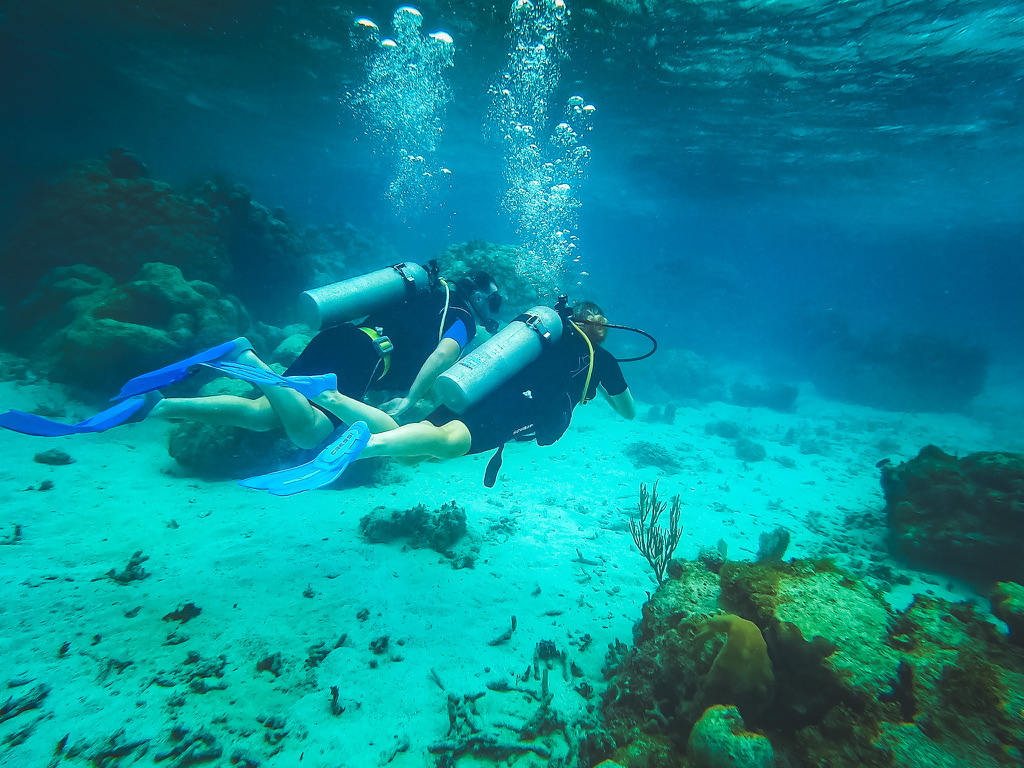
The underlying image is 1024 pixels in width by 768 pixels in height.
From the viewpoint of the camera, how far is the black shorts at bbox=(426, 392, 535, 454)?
13.5ft

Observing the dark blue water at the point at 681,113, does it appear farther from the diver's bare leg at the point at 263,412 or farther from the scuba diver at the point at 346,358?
the diver's bare leg at the point at 263,412

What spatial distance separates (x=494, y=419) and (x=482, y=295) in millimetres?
2082

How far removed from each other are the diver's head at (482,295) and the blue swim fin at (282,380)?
232 centimetres

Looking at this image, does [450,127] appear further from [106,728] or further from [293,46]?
[106,728]

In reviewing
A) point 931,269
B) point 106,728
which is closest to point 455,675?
point 106,728

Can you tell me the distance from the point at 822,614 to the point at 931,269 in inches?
3290

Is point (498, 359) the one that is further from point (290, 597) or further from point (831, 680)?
point (831, 680)

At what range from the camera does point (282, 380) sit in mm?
3432

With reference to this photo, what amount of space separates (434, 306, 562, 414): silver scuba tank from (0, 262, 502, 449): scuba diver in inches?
29.9

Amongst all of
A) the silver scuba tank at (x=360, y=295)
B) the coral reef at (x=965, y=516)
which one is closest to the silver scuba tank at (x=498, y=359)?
the silver scuba tank at (x=360, y=295)

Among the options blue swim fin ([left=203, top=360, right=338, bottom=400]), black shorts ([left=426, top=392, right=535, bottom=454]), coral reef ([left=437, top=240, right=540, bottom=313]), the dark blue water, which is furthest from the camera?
coral reef ([left=437, top=240, right=540, bottom=313])

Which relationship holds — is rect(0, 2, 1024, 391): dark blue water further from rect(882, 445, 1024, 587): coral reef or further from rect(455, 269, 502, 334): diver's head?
rect(882, 445, 1024, 587): coral reef

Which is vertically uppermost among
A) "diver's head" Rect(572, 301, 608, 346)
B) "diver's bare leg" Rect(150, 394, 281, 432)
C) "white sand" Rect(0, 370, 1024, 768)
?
"diver's head" Rect(572, 301, 608, 346)

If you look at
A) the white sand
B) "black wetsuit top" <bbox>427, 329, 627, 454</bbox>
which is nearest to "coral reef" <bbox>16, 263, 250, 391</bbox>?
the white sand
